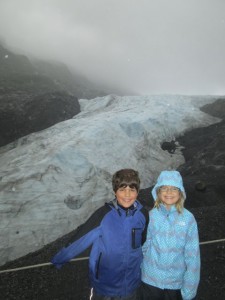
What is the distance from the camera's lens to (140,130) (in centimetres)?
1906

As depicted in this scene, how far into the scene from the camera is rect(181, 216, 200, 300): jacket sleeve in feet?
11.0

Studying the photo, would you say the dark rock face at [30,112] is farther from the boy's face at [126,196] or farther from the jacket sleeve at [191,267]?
the jacket sleeve at [191,267]

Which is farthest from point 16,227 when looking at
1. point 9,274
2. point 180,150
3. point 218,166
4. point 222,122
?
point 222,122

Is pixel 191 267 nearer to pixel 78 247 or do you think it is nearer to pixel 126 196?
pixel 126 196

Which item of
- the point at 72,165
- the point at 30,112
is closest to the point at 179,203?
the point at 72,165

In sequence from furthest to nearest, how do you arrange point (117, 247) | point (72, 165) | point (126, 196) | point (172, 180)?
point (72, 165)
point (172, 180)
point (126, 196)
point (117, 247)

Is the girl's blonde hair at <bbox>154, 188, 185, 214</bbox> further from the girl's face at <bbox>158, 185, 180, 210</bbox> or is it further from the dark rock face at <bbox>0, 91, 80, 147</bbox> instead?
the dark rock face at <bbox>0, 91, 80, 147</bbox>

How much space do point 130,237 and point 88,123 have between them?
16.2 meters

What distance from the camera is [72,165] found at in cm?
1428

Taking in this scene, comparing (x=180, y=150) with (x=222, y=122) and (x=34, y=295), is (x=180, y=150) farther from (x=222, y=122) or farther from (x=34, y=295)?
(x=34, y=295)

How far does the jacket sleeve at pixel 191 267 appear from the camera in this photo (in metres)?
3.34

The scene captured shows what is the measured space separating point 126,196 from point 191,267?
45.3 inches

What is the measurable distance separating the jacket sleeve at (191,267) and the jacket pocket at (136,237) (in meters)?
0.58

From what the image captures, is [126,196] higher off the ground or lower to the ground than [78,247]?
higher
